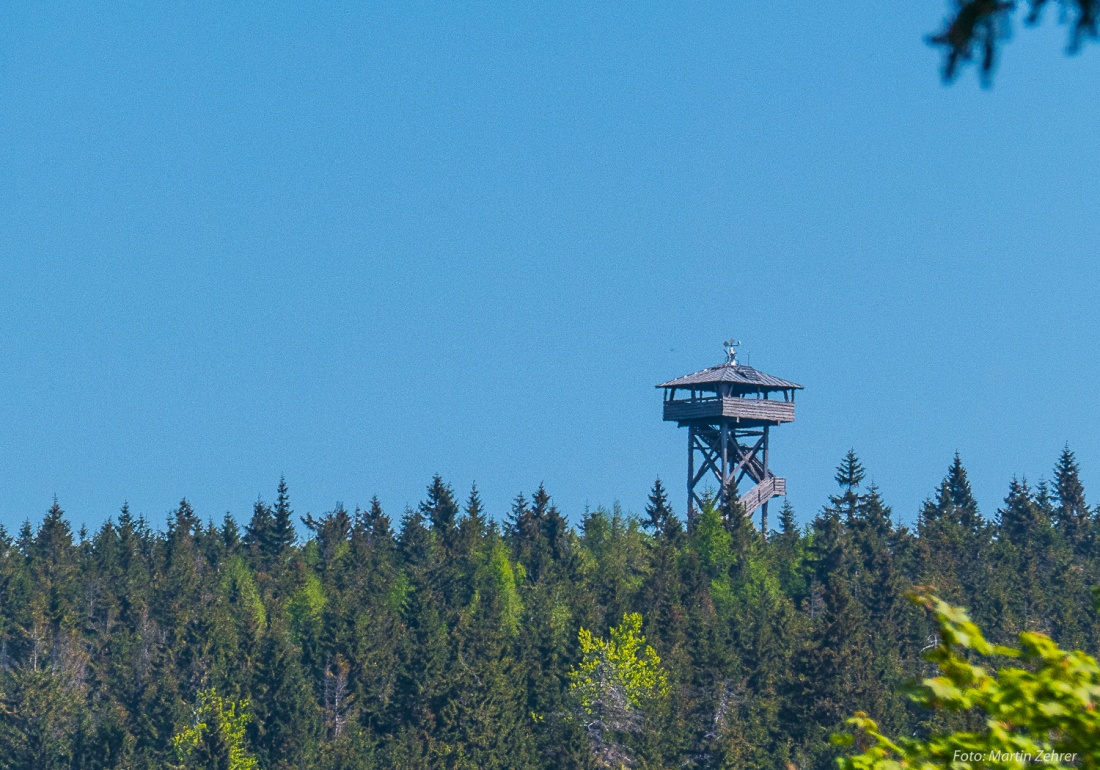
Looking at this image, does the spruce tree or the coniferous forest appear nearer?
the coniferous forest

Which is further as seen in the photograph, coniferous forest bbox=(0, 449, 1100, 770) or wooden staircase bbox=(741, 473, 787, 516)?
wooden staircase bbox=(741, 473, 787, 516)

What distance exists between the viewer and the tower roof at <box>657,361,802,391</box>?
4126 inches

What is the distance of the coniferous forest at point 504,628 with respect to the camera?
251 ft

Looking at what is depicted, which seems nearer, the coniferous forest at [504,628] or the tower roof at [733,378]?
the coniferous forest at [504,628]

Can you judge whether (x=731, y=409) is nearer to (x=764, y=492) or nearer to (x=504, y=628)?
(x=764, y=492)

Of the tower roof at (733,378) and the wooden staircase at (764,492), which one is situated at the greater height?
the tower roof at (733,378)

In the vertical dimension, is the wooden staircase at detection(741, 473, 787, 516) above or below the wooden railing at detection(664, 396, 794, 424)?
below

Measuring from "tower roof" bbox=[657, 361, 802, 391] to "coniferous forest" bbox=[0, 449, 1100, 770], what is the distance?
386 inches

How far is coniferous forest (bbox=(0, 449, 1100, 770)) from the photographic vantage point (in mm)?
76375

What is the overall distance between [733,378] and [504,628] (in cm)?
2227

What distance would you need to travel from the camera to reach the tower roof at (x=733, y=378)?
105m

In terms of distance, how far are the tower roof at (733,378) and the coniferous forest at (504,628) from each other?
32.1 ft

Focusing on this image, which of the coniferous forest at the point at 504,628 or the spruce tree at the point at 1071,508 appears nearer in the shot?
the coniferous forest at the point at 504,628

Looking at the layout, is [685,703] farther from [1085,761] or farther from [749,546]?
[1085,761]
